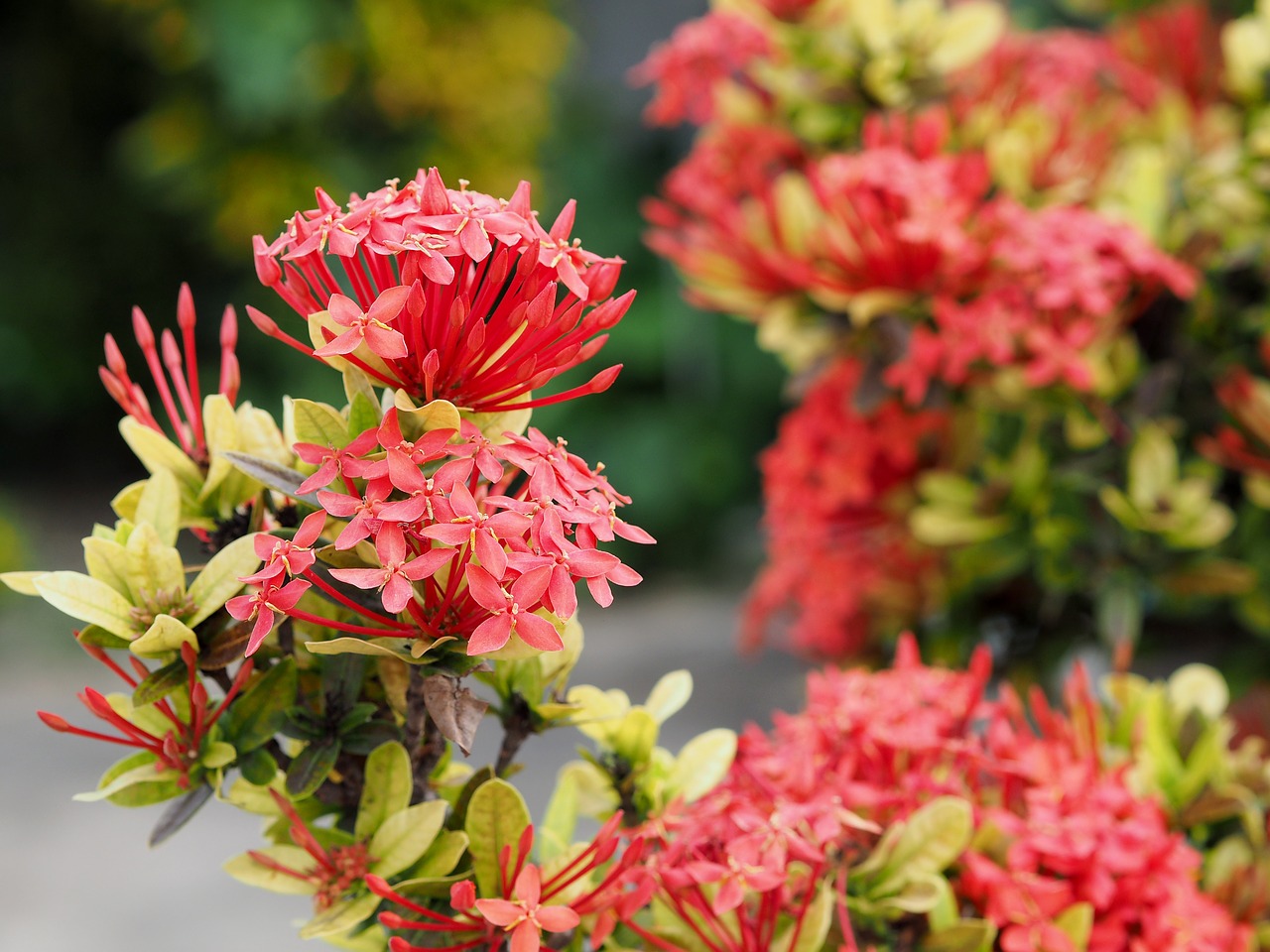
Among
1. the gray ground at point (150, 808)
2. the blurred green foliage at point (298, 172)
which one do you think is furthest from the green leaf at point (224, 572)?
the blurred green foliage at point (298, 172)

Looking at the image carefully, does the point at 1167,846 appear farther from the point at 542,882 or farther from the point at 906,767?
the point at 542,882

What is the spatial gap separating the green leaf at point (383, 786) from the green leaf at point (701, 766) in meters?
0.17

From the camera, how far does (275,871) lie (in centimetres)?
58

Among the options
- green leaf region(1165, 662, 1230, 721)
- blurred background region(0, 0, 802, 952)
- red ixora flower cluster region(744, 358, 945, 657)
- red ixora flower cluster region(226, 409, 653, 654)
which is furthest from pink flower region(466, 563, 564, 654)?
blurred background region(0, 0, 802, 952)

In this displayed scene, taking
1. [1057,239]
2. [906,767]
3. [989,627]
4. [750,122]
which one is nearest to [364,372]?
[906,767]

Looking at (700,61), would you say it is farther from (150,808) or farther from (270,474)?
(150,808)

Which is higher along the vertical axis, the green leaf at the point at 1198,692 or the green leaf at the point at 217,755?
the green leaf at the point at 1198,692

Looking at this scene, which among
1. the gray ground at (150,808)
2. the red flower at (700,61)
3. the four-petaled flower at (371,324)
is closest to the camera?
the four-petaled flower at (371,324)

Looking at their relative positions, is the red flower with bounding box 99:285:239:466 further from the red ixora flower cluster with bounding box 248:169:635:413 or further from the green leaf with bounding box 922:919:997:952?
the green leaf with bounding box 922:919:997:952

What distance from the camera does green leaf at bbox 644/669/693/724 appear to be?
665mm

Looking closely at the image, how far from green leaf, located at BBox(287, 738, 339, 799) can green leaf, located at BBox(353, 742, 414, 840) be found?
0.02 metres

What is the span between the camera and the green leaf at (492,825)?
22.1 inches

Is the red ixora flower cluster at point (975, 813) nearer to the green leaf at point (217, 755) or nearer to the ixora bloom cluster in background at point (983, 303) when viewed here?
the green leaf at point (217, 755)

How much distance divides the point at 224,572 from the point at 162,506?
2.3 inches
